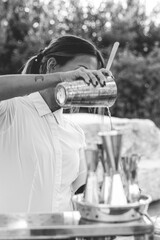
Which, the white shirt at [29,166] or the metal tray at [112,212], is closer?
the metal tray at [112,212]

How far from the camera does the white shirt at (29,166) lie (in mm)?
1961

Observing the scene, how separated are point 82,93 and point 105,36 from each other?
41.9ft

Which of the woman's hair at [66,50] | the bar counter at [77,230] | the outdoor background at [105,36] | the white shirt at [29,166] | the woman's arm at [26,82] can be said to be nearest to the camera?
the bar counter at [77,230]

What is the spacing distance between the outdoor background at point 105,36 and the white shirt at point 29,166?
35.3 ft

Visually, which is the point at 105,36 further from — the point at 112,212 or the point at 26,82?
the point at 112,212

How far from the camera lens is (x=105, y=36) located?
14.0 meters

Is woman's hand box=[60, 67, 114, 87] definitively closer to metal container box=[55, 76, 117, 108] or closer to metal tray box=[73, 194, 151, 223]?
metal container box=[55, 76, 117, 108]

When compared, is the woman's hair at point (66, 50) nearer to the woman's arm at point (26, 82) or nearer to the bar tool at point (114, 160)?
the woman's arm at point (26, 82)

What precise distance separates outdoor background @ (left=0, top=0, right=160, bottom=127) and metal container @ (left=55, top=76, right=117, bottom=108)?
11121 millimetres

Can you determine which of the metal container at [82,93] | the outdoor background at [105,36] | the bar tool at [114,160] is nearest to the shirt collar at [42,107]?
the metal container at [82,93]

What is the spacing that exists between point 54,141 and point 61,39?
50cm

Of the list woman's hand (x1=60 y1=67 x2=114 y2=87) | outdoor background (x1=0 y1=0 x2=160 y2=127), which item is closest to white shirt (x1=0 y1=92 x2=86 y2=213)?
woman's hand (x1=60 y1=67 x2=114 y2=87)

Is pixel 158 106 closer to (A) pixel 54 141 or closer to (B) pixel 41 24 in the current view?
(B) pixel 41 24

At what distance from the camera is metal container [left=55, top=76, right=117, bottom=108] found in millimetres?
1528
